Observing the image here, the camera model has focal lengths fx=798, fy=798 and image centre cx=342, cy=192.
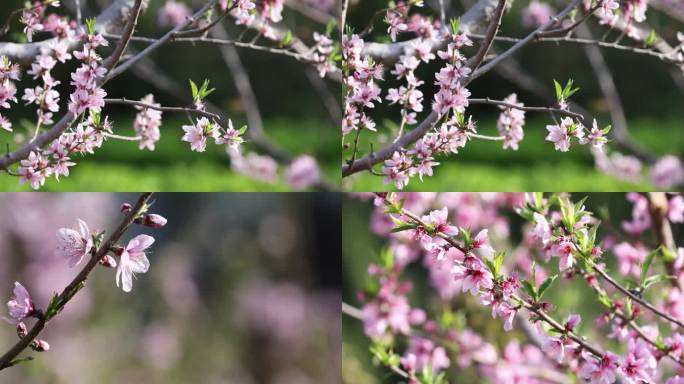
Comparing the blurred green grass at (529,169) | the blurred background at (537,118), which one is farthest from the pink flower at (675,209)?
the blurred green grass at (529,169)

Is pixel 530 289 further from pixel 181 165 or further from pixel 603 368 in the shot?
pixel 181 165

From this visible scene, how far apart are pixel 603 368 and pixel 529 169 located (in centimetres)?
422

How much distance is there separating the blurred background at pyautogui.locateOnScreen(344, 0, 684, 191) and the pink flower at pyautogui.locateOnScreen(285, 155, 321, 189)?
44cm

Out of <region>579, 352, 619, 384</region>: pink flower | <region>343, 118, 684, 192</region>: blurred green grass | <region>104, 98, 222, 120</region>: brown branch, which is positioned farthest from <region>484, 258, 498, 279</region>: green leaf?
<region>343, 118, 684, 192</region>: blurred green grass

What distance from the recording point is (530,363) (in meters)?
2.79

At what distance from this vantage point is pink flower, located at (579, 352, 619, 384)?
1555 millimetres

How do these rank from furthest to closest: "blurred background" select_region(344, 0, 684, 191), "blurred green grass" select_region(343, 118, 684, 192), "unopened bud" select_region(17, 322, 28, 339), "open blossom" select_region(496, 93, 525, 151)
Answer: "blurred green grass" select_region(343, 118, 684, 192)
"blurred background" select_region(344, 0, 684, 191)
"open blossom" select_region(496, 93, 525, 151)
"unopened bud" select_region(17, 322, 28, 339)

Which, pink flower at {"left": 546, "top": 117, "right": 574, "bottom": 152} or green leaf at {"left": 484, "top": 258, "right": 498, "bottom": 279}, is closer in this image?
green leaf at {"left": 484, "top": 258, "right": 498, "bottom": 279}

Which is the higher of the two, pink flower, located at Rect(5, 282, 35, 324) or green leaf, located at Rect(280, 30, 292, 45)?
green leaf, located at Rect(280, 30, 292, 45)

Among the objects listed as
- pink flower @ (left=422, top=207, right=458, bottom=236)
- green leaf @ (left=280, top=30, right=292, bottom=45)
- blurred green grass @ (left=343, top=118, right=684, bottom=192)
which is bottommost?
blurred green grass @ (left=343, top=118, right=684, bottom=192)

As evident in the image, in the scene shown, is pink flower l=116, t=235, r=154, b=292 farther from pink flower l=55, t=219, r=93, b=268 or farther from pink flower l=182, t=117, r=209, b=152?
pink flower l=182, t=117, r=209, b=152

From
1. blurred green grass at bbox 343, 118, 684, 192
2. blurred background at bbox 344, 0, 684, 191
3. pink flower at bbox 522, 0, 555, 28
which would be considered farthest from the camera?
blurred green grass at bbox 343, 118, 684, 192

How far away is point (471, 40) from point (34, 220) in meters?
2.77

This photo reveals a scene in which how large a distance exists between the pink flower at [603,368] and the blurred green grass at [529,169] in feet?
8.62
